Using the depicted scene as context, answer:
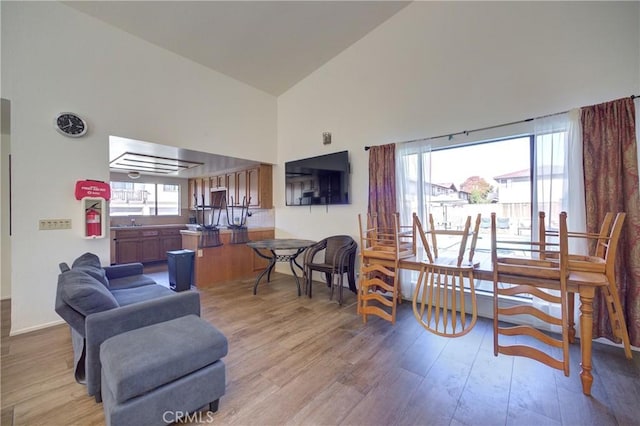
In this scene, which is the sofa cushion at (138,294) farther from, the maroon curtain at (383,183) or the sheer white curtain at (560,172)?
the sheer white curtain at (560,172)

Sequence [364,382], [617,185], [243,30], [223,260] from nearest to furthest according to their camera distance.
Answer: [364,382] < [617,185] < [243,30] < [223,260]

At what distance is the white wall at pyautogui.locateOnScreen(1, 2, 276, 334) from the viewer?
102 inches

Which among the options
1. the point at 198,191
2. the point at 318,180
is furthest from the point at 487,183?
the point at 198,191

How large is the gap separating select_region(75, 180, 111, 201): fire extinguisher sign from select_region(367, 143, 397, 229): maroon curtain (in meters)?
3.40

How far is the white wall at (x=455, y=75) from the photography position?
229 cm

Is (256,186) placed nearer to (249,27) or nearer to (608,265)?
(249,27)

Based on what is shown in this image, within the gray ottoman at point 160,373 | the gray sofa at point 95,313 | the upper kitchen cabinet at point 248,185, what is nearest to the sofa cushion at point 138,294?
the gray sofa at point 95,313

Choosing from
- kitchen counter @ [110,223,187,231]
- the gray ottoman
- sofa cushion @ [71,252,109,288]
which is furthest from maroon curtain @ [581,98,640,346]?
kitchen counter @ [110,223,187,231]

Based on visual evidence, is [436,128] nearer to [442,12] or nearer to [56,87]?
[442,12]

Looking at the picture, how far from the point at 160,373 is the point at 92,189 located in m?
2.70

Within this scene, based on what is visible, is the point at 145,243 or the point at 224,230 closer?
the point at 224,230

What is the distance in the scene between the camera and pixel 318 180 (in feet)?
14.2

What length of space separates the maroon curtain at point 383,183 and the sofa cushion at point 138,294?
104 inches

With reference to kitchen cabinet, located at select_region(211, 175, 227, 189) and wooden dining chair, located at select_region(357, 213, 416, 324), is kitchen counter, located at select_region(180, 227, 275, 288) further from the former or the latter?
wooden dining chair, located at select_region(357, 213, 416, 324)
